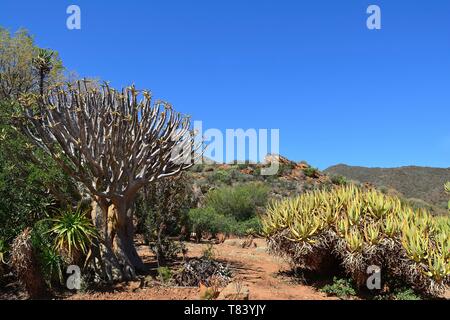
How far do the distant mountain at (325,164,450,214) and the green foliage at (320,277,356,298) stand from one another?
1537 inches

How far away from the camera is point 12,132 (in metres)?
9.66

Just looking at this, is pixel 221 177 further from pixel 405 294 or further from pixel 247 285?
pixel 405 294

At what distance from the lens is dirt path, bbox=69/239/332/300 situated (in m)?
7.85

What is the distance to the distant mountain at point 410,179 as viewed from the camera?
47.2m

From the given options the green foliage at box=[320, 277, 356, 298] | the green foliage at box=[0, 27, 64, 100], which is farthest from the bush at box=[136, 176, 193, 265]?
the green foliage at box=[0, 27, 64, 100]

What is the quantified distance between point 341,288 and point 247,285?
1734 mm

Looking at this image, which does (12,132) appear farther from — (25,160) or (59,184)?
(59,184)

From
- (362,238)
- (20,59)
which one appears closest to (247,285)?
(362,238)

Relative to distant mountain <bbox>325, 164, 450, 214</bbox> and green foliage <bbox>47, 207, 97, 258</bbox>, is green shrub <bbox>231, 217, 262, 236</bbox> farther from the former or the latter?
distant mountain <bbox>325, 164, 450, 214</bbox>

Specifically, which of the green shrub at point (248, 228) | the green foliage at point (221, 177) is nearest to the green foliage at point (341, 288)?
the green shrub at point (248, 228)

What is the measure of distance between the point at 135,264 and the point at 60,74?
56.1 ft

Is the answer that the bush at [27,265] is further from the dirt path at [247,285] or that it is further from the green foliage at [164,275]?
the green foliage at [164,275]

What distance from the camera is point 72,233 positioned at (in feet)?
26.9

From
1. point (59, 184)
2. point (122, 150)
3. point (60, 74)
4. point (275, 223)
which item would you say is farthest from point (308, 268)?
point (60, 74)
